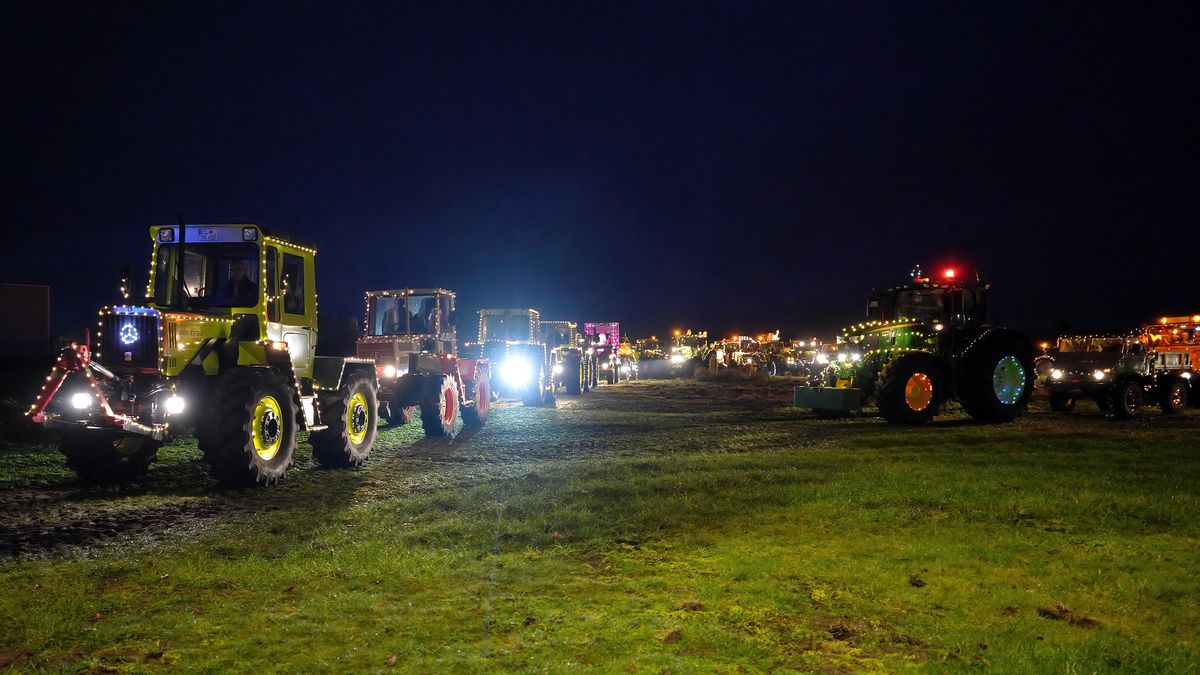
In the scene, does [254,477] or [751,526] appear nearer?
[751,526]

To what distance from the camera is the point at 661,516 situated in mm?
7926

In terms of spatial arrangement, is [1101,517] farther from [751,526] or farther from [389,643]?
[389,643]

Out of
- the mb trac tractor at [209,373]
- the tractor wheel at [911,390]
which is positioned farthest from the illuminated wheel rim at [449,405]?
the tractor wheel at [911,390]

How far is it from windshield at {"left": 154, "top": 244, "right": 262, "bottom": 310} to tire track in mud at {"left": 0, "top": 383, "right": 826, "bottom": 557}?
93.7 inches

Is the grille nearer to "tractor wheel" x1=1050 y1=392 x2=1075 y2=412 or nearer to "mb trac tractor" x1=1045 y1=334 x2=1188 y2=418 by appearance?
"mb trac tractor" x1=1045 y1=334 x2=1188 y2=418

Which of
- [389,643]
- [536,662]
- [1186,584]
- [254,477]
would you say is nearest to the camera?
[536,662]

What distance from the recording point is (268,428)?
10.1m

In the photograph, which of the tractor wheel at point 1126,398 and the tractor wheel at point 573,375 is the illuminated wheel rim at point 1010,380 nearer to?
the tractor wheel at point 1126,398

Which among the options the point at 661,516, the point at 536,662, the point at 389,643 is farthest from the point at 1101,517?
the point at 389,643

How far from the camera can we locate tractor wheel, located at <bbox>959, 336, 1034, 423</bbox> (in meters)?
16.6

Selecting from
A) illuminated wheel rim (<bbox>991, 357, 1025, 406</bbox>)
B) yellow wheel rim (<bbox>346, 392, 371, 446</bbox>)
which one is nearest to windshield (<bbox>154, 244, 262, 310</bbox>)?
yellow wheel rim (<bbox>346, 392, 371, 446</bbox>)

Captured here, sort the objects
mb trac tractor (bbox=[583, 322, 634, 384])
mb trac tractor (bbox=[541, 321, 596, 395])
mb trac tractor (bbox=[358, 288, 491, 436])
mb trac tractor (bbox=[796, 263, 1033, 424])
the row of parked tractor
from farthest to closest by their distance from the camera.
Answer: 1. mb trac tractor (bbox=[583, 322, 634, 384])
2. mb trac tractor (bbox=[541, 321, 596, 395])
3. mb trac tractor (bbox=[796, 263, 1033, 424])
4. mb trac tractor (bbox=[358, 288, 491, 436])
5. the row of parked tractor

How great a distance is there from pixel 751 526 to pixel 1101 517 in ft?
→ 11.4

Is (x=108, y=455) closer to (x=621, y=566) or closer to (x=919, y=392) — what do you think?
(x=621, y=566)
